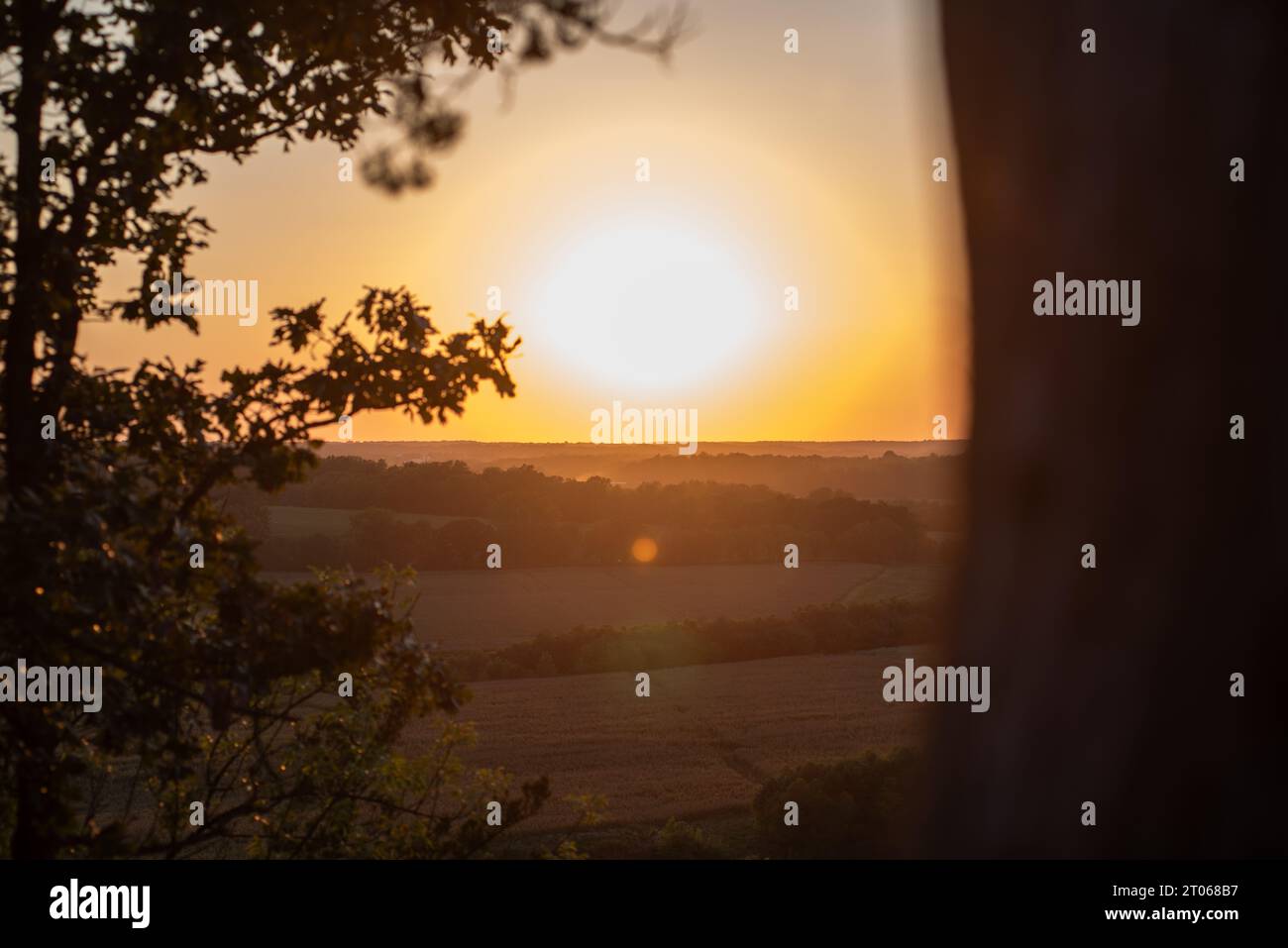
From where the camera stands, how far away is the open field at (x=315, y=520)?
209ft

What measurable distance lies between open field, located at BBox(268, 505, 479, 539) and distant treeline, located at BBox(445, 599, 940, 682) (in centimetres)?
1238

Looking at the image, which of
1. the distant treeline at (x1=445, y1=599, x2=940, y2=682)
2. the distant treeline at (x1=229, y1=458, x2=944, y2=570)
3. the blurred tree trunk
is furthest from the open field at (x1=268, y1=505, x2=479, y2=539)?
the blurred tree trunk

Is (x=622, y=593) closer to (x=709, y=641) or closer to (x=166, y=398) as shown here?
(x=709, y=641)

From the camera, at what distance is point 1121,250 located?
2264 mm

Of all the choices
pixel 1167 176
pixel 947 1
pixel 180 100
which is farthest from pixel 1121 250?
pixel 180 100

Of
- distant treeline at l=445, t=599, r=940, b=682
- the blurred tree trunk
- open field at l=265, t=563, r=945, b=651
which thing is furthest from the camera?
open field at l=265, t=563, r=945, b=651

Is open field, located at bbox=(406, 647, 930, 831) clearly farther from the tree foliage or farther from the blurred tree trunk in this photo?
the blurred tree trunk

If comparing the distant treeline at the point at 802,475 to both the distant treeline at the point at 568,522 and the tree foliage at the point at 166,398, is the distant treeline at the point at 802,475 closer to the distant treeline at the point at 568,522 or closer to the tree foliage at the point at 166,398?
the distant treeline at the point at 568,522

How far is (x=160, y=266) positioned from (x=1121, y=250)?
23.3ft

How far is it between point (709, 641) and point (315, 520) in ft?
89.8

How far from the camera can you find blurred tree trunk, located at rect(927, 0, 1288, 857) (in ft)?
7.05

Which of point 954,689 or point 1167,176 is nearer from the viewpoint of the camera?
point 1167,176

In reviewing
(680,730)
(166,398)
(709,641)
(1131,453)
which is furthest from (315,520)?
(1131,453)
